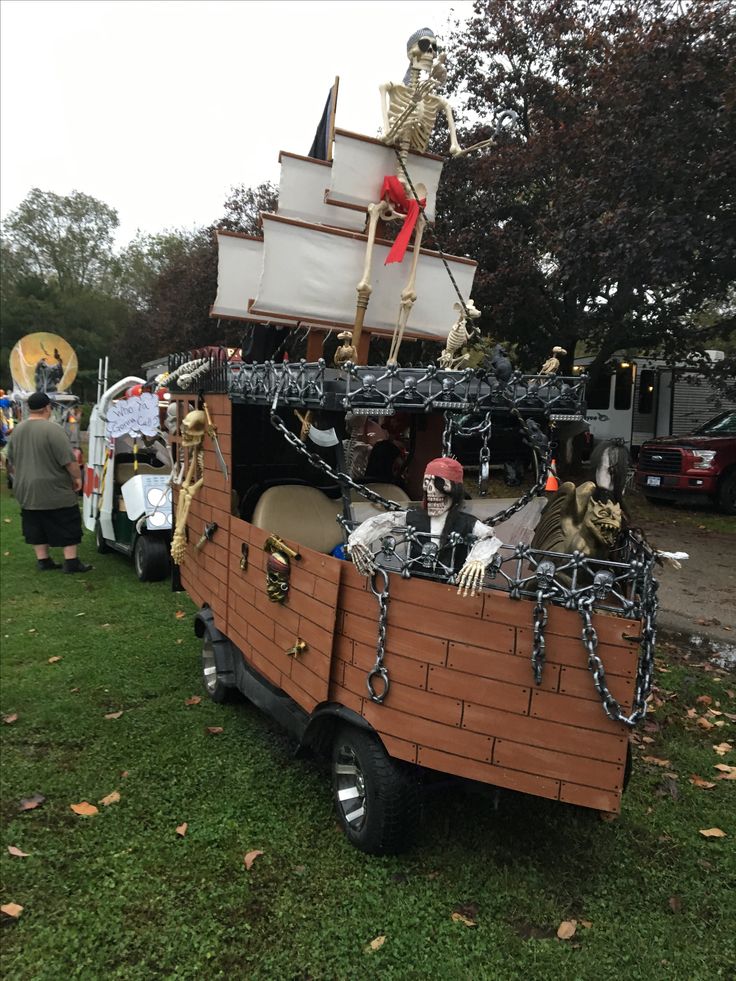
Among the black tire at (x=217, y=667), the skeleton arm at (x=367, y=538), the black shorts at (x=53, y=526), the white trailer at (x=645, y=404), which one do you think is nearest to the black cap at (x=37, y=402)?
the black shorts at (x=53, y=526)

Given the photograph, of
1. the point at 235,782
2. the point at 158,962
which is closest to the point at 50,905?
the point at 158,962

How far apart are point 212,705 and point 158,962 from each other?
2329mm

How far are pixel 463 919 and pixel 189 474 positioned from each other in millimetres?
3419

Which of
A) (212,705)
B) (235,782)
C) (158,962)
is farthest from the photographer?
(212,705)

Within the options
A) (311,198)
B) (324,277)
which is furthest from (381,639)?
(311,198)

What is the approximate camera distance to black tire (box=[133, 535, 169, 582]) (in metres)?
8.09

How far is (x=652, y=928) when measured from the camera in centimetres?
281

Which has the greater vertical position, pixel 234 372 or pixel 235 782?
pixel 234 372

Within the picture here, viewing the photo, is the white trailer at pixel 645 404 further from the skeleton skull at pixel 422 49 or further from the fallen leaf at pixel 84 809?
the fallen leaf at pixel 84 809

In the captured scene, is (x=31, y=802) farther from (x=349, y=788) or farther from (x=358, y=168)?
(x=358, y=168)

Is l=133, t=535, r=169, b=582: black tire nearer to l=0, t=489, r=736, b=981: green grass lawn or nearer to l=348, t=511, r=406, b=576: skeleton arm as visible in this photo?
l=0, t=489, r=736, b=981: green grass lawn

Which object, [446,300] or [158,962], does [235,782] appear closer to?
[158,962]

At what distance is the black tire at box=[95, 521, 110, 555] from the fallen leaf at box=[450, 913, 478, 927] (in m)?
7.76

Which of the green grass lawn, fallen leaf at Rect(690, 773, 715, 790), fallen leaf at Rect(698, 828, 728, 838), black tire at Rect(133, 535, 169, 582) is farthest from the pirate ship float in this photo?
black tire at Rect(133, 535, 169, 582)
